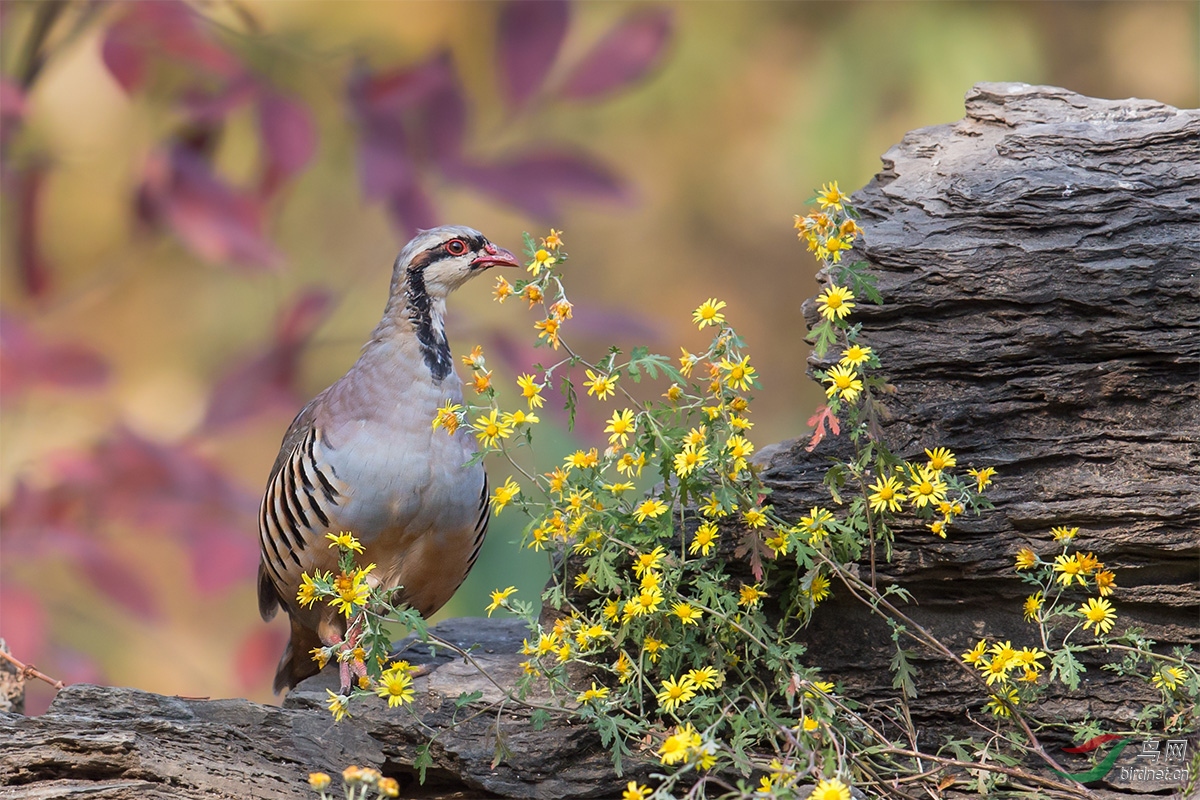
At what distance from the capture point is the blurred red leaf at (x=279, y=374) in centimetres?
277

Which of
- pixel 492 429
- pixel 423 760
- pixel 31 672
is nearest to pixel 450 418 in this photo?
pixel 492 429

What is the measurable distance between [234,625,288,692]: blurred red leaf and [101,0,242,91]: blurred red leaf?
131 centimetres

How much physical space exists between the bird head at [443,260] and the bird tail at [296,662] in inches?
31.8

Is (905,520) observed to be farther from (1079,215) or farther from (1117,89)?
(1117,89)

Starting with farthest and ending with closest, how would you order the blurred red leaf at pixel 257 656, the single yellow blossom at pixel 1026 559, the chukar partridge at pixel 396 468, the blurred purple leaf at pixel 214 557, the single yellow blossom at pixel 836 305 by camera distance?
the blurred red leaf at pixel 257 656 < the blurred purple leaf at pixel 214 557 < the chukar partridge at pixel 396 468 < the single yellow blossom at pixel 1026 559 < the single yellow blossom at pixel 836 305

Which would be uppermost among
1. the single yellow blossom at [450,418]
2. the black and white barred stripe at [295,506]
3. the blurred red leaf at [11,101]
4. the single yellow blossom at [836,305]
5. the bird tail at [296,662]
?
the blurred red leaf at [11,101]

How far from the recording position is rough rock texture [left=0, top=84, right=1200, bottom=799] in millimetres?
2268

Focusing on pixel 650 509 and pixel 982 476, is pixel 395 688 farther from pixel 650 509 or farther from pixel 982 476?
pixel 982 476

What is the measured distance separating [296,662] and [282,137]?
3.83 ft

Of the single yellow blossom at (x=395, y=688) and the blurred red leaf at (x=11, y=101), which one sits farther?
the blurred red leaf at (x=11, y=101)

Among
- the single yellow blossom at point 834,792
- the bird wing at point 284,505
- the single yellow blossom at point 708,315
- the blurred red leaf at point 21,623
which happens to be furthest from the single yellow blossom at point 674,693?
the blurred red leaf at point 21,623

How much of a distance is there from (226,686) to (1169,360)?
321 cm

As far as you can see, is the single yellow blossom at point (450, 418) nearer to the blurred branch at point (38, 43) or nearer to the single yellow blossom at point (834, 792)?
the single yellow blossom at point (834, 792)

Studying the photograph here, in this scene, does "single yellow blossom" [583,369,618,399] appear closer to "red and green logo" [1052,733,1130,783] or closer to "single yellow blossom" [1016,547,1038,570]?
"single yellow blossom" [1016,547,1038,570]
